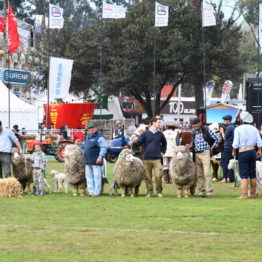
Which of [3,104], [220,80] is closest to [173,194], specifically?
[3,104]

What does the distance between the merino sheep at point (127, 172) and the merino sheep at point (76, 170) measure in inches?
38.6

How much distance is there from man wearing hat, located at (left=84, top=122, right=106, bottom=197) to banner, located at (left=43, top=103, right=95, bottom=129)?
3383 centimetres

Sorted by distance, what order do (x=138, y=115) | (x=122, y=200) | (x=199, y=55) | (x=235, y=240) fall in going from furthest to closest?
(x=138, y=115) < (x=199, y=55) < (x=122, y=200) < (x=235, y=240)

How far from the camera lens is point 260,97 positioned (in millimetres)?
35094

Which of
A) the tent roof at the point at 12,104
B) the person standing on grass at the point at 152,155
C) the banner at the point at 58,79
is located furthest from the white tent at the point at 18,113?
the person standing on grass at the point at 152,155

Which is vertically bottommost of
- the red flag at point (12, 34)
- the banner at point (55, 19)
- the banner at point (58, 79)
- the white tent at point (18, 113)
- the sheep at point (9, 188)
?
the sheep at point (9, 188)

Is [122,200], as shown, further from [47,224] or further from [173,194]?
[47,224]

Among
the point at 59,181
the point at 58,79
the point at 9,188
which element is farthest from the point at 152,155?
the point at 58,79

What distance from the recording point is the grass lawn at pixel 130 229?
11383mm

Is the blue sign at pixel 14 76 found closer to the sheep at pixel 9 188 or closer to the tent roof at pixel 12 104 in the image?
the tent roof at pixel 12 104

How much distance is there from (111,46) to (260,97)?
31588 millimetres

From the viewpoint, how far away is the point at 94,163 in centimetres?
2125

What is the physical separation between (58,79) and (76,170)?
23.4m

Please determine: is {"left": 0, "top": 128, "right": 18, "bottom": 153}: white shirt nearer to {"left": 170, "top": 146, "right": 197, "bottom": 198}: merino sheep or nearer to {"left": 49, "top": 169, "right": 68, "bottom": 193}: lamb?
{"left": 49, "top": 169, "right": 68, "bottom": 193}: lamb
